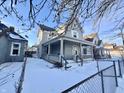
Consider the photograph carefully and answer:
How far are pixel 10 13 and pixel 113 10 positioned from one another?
2183 millimetres

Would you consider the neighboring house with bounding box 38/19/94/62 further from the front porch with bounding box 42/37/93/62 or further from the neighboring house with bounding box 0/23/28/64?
the neighboring house with bounding box 0/23/28/64

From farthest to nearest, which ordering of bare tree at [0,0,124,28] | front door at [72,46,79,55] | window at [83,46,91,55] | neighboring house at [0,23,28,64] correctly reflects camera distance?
window at [83,46,91,55], front door at [72,46,79,55], neighboring house at [0,23,28,64], bare tree at [0,0,124,28]

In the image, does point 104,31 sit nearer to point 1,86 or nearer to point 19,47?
point 1,86

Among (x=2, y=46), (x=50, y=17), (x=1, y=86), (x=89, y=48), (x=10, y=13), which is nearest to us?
(x=10, y=13)

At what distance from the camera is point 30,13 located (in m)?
3.05

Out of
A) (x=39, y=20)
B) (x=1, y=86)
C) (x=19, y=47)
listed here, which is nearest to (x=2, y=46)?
(x=19, y=47)

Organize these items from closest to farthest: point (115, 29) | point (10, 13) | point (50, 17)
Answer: point (10, 13) → point (50, 17) → point (115, 29)

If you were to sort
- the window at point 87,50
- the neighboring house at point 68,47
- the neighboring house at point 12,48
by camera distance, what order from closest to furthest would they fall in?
the neighboring house at point 12,48
the neighboring house at point 68,47
the window at point 87,50

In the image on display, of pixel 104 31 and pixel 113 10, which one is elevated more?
pixel 113 10

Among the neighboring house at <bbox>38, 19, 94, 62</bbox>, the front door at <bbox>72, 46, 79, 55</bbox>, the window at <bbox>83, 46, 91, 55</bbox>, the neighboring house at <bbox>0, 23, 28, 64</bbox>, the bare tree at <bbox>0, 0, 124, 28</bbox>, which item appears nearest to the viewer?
the bare tree at <bbox>0, 0, 124, 28</bbox>

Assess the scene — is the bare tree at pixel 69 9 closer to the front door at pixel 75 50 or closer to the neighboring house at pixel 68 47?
the neighboring house at pixel 68 47

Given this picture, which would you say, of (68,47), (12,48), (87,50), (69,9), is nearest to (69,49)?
(68,47)

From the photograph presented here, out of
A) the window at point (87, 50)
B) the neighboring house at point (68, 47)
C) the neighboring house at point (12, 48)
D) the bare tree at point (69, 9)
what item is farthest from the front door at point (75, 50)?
the bare tree at point (69, 9)


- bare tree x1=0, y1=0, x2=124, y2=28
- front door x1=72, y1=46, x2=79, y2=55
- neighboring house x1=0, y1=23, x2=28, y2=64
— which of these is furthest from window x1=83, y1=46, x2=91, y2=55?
bare tree x1=0, y1=0, x2=124, y2=28
